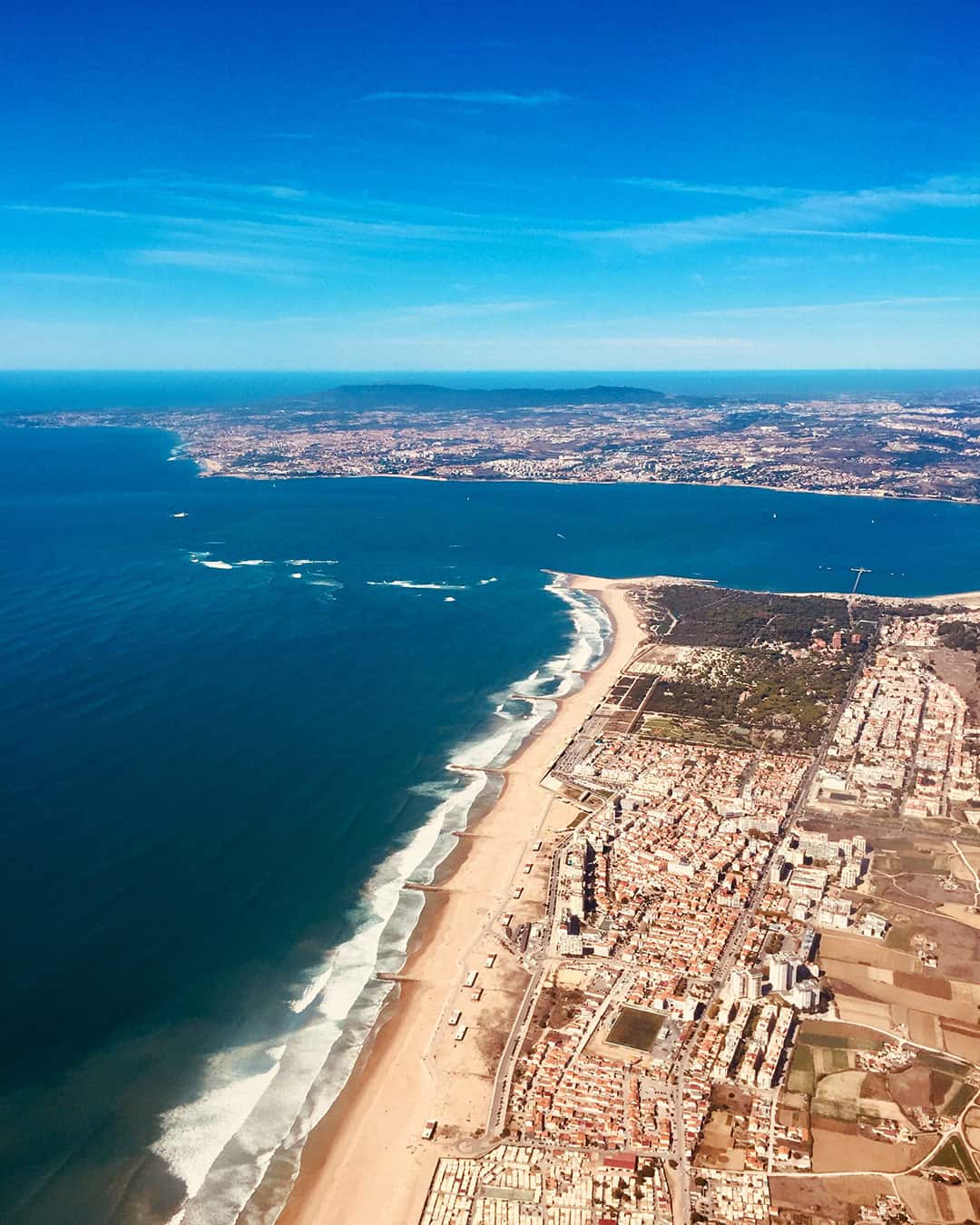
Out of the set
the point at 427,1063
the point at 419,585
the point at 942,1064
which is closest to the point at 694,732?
the point at 942,1064

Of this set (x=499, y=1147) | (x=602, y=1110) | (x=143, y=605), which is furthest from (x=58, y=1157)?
(x=143, y=605)

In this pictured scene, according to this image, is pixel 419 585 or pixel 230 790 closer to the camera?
pixel 230 790

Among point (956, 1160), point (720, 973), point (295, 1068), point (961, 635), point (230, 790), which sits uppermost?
point (961, 635)

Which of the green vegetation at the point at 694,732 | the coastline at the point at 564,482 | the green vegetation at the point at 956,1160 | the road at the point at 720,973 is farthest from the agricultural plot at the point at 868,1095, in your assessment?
the coastline at the point at 564,482

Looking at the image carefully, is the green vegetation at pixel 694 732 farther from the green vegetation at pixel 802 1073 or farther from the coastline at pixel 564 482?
the coastline at pixel 564 482

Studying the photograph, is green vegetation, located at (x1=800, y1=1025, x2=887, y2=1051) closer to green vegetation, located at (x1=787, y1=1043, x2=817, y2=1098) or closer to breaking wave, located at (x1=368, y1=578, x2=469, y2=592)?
green vegetation, located at (x1=787, y1=1043, x2=817, y2=1098)

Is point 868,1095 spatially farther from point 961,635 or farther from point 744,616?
point 961,635

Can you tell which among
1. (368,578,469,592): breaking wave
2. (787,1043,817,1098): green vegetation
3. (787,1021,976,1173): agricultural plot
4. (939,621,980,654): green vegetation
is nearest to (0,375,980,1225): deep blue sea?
(368,578,469,592): breaking wave
